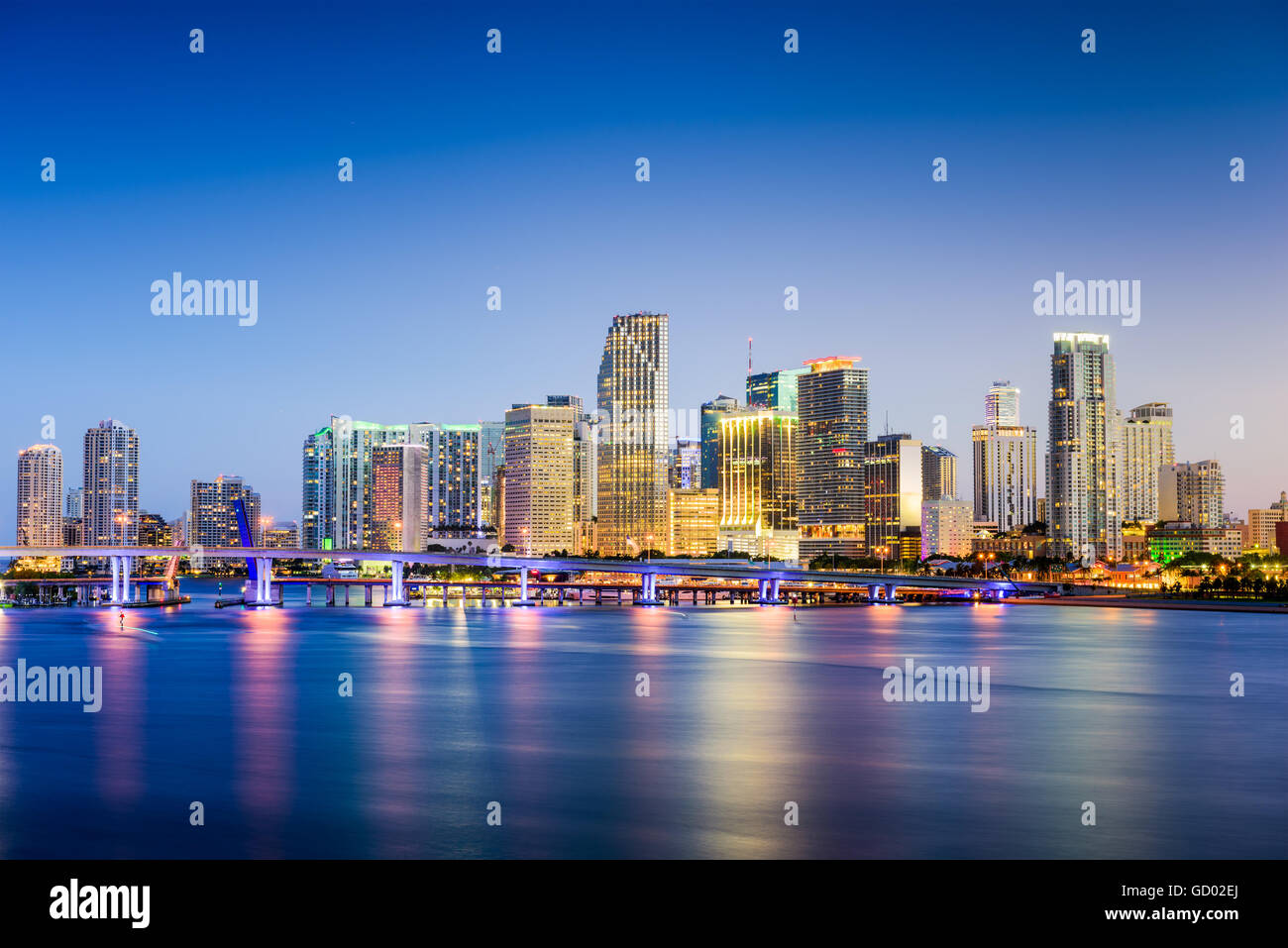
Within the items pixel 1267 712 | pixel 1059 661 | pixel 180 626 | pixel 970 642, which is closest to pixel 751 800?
pixel 1267 712

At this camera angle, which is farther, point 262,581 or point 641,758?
point 262,581

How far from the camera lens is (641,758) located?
40.4m

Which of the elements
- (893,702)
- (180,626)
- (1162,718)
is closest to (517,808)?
(893,702)

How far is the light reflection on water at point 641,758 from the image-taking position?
2820 cm

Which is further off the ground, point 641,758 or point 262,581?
point 641,758

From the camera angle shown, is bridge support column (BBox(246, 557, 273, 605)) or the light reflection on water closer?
the light reflection on water

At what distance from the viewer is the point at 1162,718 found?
174ft

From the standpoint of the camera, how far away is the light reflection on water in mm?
28203

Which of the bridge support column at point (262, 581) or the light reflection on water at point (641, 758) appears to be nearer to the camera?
the light reflection on water at point (641, 758)

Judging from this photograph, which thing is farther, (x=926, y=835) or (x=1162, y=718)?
(x=1162, y=718)
